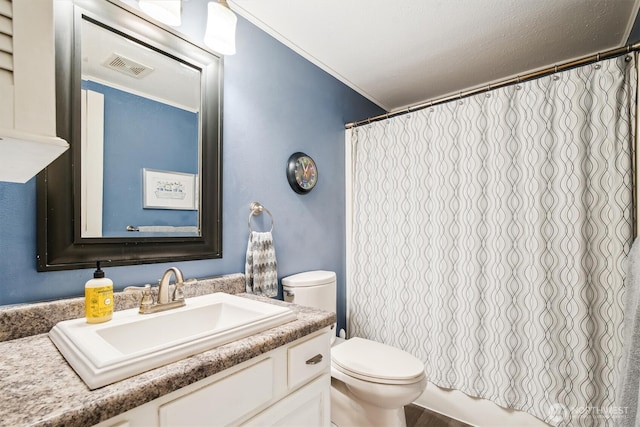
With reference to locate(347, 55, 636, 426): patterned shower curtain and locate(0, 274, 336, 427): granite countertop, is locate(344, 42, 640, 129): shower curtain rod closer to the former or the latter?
locate(347, 55, 636, 426): patterned shower curtain

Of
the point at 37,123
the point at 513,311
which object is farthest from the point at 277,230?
the point at 513,311

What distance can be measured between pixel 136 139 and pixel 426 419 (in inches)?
83.8

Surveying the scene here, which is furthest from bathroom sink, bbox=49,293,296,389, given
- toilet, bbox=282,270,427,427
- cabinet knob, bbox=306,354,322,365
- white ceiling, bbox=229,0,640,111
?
white ceiling, bbox=229,0,640,111

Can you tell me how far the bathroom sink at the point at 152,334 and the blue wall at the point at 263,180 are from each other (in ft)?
0.61

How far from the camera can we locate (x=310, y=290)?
5.53 ft

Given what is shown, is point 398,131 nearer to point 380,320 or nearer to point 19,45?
point 380,320

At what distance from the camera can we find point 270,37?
167 cm

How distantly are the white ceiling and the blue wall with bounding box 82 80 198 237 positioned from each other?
0.74m

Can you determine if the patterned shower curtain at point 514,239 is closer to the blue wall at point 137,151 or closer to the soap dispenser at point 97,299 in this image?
the blue wall at point 137,151

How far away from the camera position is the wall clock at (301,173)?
1759 millimetres

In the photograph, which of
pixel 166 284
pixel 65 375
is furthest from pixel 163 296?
pixel 65 375

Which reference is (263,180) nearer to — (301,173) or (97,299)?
(301,173)

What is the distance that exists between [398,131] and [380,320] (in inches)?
52.1

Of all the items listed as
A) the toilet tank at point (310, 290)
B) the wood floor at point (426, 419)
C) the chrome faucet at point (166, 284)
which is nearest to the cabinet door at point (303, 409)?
the chrome faucet at point (166, 284)
